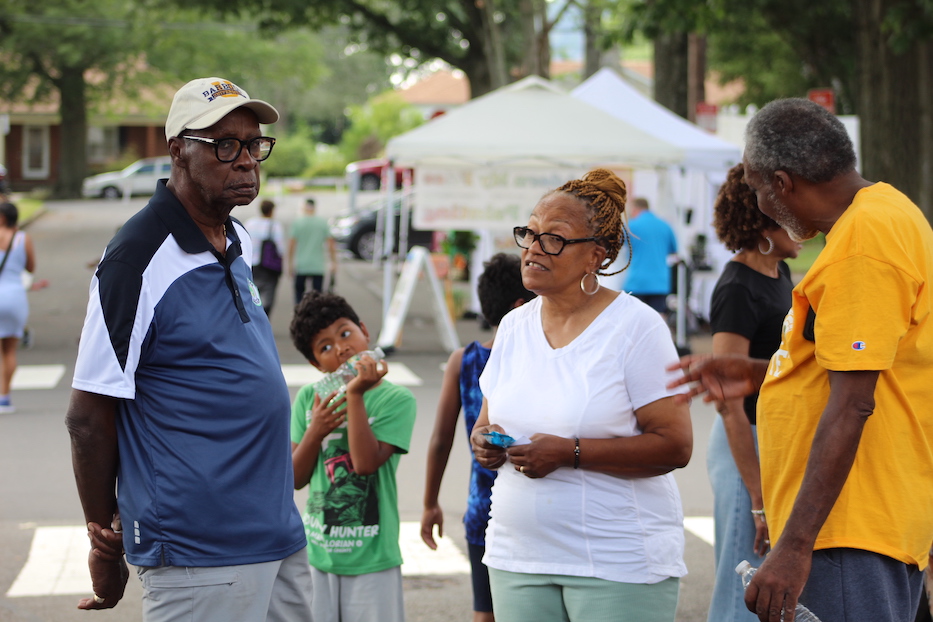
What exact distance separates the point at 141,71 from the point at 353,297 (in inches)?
931

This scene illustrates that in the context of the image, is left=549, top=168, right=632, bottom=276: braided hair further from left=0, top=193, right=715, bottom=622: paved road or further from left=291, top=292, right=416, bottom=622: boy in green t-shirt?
left=0, top=193, right=715, bottom=622: paved road

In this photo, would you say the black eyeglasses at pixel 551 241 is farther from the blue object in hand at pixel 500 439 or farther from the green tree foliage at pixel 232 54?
the green tree foliage at pixel 232 54

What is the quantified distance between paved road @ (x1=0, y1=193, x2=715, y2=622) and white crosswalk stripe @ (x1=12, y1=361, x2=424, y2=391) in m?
0.03

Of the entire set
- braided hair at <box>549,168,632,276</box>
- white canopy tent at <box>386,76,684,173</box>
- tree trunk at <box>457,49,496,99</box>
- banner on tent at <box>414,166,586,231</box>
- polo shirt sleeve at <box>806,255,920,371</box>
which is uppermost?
tree trunk at <box>457,49,496,99</box>

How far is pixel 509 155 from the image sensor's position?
1216 centimetres

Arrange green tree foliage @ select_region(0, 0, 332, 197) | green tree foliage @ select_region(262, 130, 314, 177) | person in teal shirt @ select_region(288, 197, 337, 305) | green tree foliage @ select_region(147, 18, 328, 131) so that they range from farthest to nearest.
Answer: green tree foliage @ select_region(262, 130, 314, 177) < green tree foliage @ select_region(147, 18, 328, 131) < green tree foliage @ select_region(0, 0, 332, 197) < person in teal shirt @ select_region(288, 197, 337, 305)

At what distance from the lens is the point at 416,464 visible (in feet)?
26.5

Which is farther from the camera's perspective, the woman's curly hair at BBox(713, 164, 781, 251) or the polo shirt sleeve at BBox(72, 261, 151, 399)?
the woman's curly hair at BBox(713, 164, 781, 251)

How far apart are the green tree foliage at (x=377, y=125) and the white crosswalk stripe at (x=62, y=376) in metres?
41.5

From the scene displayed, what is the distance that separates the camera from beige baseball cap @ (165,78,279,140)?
2856 millimetres

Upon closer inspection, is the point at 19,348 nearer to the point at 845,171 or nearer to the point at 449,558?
the point at 449,558

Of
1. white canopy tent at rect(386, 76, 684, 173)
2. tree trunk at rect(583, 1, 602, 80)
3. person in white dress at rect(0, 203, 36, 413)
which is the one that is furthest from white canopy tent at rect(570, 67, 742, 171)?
tree trunk at rect(583, 1, 602, 80)

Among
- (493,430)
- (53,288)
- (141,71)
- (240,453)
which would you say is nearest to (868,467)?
(493,430)

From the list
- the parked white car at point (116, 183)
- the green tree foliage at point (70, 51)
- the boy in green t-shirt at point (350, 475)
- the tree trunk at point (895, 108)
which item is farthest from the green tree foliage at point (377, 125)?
the boy in green t-shirt at point (350, 475)
